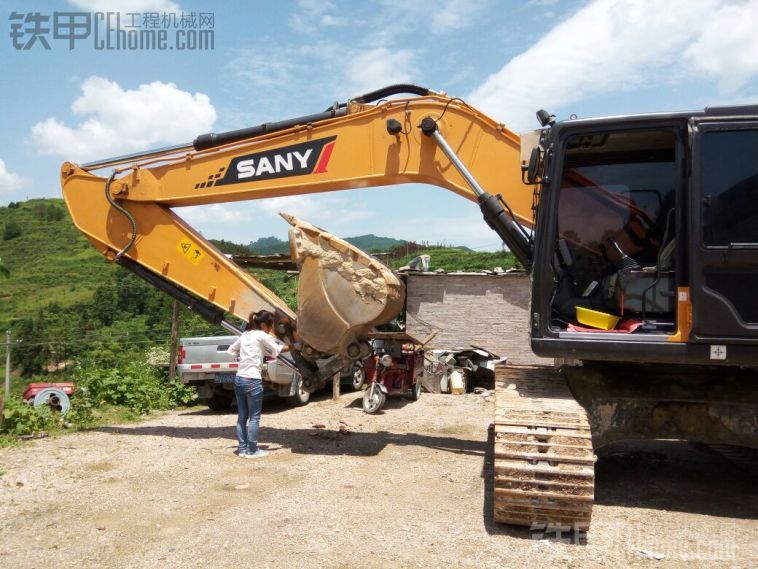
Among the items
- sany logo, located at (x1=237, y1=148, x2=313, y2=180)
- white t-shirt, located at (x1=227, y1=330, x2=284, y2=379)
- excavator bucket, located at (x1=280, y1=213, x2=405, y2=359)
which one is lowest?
white t-shirt, located at (x1=227, y1=330, x2=284, y2=379)

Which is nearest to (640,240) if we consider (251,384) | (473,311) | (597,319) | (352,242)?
(597,319)

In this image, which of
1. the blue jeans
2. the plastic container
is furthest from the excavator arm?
the plastic container

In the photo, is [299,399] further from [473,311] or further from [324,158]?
[473,311]

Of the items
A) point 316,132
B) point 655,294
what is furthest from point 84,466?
point 655,294

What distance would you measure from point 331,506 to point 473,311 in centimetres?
1194

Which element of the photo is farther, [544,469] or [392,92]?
[392,92]

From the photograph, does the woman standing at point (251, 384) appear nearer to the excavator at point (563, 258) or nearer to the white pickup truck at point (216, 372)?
the excavator at point (563, 258)

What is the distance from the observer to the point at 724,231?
4883mm

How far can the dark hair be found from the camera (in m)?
7.37

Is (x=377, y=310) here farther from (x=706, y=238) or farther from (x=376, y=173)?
(x=706, y=238)

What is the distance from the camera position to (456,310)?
17.0 metres

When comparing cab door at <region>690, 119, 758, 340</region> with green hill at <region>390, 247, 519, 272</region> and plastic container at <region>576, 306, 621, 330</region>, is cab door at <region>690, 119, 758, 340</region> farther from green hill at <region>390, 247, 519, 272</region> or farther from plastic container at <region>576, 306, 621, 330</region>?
green hill at <region>390, 247, 519, 272</region>

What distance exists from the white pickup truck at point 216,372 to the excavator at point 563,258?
290cm

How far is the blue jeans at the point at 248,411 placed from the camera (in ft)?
23.7
